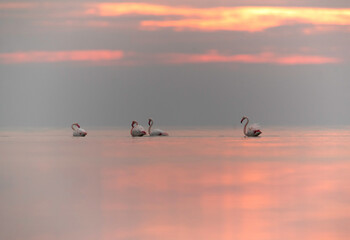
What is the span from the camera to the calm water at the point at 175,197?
995cm

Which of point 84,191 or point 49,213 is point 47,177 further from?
point 49,213

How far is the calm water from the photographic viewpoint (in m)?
9.95

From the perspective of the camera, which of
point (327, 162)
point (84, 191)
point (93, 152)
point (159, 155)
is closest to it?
point (84, 191)

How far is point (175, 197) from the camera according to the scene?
12875 millimetres

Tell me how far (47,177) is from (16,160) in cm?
465

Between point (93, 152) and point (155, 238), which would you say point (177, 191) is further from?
point (93, 152)

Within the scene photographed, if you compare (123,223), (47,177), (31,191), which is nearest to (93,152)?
(47,177)

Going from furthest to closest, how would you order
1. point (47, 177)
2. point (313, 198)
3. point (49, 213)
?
point (47, 177), point (313, 198), point (49, 213)

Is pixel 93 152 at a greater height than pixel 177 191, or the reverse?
pixel 93 152

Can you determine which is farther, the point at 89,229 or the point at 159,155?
the point at 159,155

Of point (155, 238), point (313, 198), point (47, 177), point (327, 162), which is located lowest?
point (155, 238)

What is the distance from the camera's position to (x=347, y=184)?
14.9m

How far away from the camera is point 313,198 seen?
12.9 metres

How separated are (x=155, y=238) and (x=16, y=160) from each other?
40.5 feet
